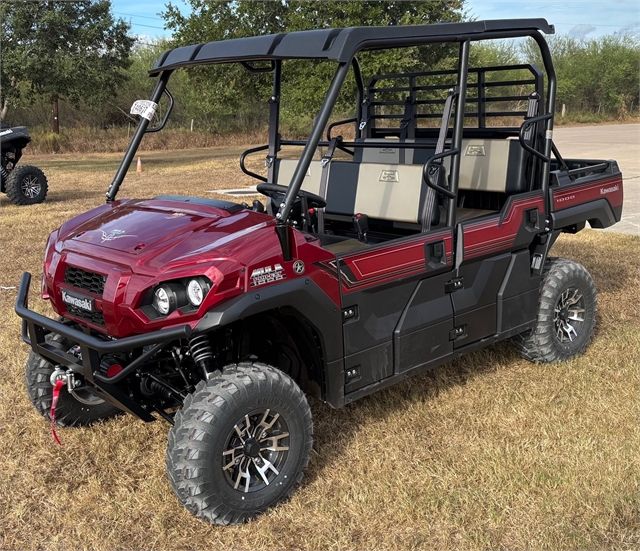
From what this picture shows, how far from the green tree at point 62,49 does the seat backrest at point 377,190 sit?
19.9 metres

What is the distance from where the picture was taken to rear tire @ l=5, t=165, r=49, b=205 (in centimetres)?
1158

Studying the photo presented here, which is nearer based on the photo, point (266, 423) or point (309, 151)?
point (309, 151)

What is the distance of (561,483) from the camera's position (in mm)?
3227

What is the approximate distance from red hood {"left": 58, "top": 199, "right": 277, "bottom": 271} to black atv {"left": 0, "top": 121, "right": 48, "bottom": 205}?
8955mm

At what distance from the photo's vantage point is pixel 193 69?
639 inches

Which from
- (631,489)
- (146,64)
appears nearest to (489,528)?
(631,489)

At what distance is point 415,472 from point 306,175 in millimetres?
1911

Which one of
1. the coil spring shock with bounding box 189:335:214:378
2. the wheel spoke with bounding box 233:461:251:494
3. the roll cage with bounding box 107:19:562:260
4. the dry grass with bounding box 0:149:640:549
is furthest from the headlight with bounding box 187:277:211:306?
the dry grass with bounding box 0:149:640:549

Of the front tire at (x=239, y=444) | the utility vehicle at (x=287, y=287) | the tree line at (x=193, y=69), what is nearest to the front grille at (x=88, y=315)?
the utility vehicle at (x=287, y=287)

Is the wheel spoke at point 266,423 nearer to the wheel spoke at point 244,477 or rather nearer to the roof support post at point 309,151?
the wheel spoke at point 244,477

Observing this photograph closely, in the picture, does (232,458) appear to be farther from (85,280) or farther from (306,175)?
(306,175)

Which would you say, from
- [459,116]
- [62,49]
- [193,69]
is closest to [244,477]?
[459,116]

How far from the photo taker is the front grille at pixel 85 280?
2994 mm

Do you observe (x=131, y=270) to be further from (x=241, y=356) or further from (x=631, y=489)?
(x=631, y=489)
